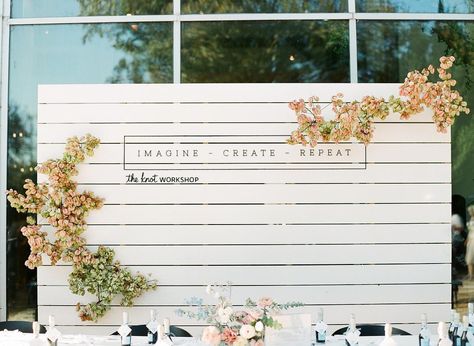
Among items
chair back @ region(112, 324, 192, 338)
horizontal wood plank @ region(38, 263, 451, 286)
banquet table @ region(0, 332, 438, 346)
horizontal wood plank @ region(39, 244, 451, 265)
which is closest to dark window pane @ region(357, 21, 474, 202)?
horizontal wood plank @ region(39, 244, 451, 265)

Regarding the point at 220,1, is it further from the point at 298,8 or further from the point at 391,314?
the point at 391,314

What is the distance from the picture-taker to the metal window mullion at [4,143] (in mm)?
5512

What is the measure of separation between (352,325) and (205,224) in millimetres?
1620

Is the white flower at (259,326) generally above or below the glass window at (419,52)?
below

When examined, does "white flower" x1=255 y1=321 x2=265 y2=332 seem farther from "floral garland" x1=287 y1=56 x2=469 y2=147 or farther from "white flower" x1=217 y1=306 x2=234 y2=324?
"floral garland" x1=287 y1=56 x2=469 y2=147

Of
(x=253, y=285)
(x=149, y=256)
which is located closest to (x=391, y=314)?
(x=253, y=285)

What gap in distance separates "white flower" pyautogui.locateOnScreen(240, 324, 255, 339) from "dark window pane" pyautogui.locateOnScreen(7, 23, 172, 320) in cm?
289

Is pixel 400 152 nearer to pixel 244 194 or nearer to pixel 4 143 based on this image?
pixel 244 194

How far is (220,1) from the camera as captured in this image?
5613 millimetres

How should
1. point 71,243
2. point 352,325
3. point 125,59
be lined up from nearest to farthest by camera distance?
point 352,325 → point 71,243 → point 125,59

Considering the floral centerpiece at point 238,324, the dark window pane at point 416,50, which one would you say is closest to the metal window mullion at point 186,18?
the dark window pane at point 416,50

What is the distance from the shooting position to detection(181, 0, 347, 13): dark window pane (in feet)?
18.4

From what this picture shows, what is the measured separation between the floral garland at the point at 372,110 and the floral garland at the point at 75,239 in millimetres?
1714

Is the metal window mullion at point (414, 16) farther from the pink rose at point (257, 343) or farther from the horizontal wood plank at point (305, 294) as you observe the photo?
the pink rose at point (257, 343)
